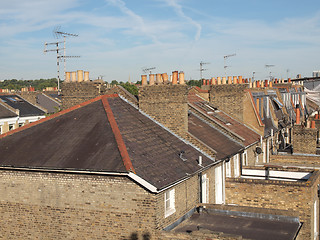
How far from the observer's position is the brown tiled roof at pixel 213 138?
861 inches

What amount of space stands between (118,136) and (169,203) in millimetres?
3261

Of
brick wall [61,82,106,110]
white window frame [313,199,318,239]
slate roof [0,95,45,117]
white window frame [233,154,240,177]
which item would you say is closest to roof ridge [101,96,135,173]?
brick wall [61,82,106,110]

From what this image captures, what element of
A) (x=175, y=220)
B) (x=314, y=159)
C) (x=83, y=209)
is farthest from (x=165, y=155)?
(x=314, y=159)

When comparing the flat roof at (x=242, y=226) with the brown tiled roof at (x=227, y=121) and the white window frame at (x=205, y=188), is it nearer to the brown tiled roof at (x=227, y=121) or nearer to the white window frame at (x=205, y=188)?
the white window frame at (x=205, y=188)

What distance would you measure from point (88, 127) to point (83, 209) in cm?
387

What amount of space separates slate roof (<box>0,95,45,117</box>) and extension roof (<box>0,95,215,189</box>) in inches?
1504

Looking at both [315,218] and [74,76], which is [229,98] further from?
[74,76]

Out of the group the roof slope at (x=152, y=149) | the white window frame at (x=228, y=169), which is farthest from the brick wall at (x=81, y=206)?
the white window frame at (x=228, y=169)

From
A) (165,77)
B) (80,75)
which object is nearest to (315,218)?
(165,77)

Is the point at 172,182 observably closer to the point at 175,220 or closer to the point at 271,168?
the point at 175,220

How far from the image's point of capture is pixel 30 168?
618 inches

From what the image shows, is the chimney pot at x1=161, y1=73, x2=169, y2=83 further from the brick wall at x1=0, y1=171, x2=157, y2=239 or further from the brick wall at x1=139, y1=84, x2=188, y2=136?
the brick wall at x1=0, y1=171, x2=157, y2=239

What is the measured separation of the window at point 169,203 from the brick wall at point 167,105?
4.79 metres

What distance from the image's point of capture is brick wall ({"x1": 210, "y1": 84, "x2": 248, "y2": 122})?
30953 mm
